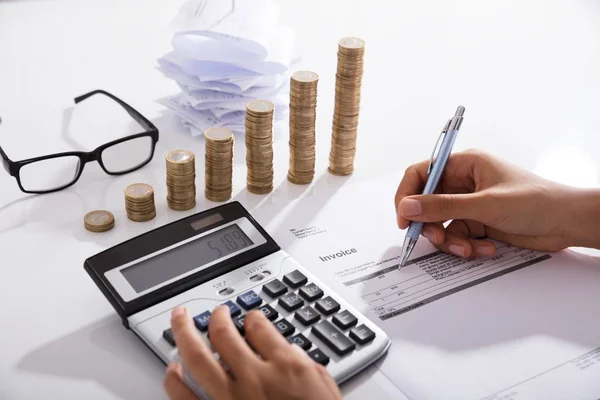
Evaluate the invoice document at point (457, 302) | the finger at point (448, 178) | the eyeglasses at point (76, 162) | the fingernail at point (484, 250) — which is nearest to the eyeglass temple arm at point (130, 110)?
the eyeglasses at point (76, 162)

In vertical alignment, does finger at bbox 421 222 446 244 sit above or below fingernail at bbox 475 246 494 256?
above

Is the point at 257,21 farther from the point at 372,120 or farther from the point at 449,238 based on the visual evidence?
the point at 449,238

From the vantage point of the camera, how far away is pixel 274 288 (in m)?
0.77

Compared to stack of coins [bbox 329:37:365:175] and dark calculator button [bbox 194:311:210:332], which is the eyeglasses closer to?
stack of coins [bbox 329:37:365:175]

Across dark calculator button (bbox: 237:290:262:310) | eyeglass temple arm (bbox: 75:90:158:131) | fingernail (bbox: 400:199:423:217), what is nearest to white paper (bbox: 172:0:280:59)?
eyeglass temple arm (bbox: 75:90:158:131)

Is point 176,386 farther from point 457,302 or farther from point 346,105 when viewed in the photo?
point 346,105

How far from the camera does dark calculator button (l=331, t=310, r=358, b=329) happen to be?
726 millimetres

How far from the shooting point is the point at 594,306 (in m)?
0.81

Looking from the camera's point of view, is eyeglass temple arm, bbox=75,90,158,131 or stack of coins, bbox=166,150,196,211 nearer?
stack of coins, bbox=166,150,196,211

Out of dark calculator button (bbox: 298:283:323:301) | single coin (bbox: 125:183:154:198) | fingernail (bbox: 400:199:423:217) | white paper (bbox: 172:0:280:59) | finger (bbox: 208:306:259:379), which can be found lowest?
dark calculator button (bbox: 298:283:323:301)

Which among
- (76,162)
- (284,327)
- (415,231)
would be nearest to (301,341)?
(284,327)

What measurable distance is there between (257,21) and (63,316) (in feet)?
1.93

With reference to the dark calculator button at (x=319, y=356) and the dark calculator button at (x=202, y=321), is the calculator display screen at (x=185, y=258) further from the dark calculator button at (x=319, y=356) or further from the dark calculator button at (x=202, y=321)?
the dark calculator button at (x=319, y=356)

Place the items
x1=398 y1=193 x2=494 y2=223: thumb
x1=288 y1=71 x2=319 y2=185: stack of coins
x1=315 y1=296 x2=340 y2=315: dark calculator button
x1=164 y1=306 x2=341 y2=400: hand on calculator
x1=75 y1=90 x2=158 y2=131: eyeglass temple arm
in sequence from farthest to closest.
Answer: x1=75 y1=90 x2=158 y2=131: eyeglass temple arm → x1=288 y1=71 x2=319 y2=185: stack of coins → x1=398 y1=193 x2=494 y2=223: thumb → x1=315 y1=296 x2=340 y2=315: dark calculator button → x1=164 y1=306 x2=341 y2=400: hand on calculator
